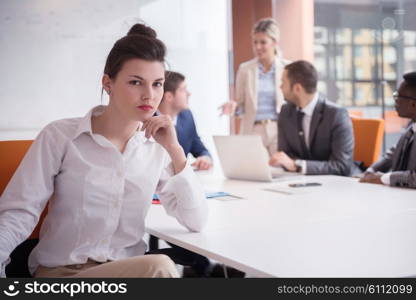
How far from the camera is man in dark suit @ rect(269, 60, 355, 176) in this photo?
357 centimetres

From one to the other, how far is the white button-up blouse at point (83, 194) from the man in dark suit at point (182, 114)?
1.59 meters

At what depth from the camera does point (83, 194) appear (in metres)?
1.83

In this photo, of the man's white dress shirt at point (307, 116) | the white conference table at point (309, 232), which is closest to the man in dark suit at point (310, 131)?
the man's white dress shirt at point (307, 116)

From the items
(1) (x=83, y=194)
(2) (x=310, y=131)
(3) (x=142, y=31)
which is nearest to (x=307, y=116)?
(2) (x=310, y=131)

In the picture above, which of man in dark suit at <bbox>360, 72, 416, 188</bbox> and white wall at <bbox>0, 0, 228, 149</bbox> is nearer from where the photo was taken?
man in dark suit at <bbox>360, 72, 416, 188</bbox>

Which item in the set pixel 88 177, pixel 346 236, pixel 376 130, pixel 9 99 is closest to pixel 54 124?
pixel 88 177

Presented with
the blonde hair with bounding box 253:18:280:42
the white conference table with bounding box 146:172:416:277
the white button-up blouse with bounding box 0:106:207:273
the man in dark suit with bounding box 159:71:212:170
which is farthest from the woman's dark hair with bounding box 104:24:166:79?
the blonde hair with bounding box 253:18:280:42

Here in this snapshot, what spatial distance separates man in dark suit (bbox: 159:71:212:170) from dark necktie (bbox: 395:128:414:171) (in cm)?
107

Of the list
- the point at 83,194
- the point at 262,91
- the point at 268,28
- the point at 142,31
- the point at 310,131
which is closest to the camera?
the point at 83,194

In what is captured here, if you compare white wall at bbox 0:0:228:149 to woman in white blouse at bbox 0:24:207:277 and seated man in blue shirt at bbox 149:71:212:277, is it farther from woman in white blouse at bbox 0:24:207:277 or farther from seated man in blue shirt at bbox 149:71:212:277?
woman in white blouse at bbox 0:24:207:277

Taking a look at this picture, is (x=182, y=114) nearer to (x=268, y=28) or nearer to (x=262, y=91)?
(x=268, y=28)

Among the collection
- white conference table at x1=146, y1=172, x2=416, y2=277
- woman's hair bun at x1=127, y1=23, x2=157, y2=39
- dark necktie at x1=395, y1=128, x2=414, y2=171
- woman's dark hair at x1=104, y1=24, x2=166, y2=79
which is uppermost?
woman's hair bun at x1=127, y1=23, x2=157, y2=39

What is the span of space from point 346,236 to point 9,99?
161 inches

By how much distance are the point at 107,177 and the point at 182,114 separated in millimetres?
2106
